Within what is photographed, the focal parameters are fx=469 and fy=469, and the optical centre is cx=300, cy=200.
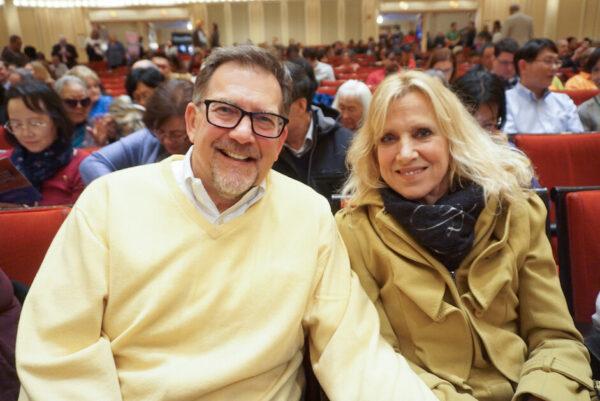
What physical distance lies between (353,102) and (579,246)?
205 centimetres

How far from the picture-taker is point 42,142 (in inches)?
91.8

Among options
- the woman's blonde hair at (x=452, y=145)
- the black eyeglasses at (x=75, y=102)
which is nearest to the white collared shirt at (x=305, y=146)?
the woman's blonde hair at (x=452, y=145)

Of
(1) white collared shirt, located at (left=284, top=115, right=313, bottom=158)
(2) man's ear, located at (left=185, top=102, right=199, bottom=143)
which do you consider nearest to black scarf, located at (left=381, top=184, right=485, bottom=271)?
(2) man's ear, located at (left=185, top=102, right=199, bottom=143)

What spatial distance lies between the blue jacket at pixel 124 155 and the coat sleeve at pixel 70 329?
115cm

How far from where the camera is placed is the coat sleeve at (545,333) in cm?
123

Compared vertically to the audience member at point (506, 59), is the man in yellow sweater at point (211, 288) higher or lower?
lower

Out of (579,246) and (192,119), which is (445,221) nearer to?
(579,246)

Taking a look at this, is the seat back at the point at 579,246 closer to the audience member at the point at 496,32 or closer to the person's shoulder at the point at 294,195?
the person's shoulder at the point at 294,195

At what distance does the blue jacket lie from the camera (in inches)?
91.2

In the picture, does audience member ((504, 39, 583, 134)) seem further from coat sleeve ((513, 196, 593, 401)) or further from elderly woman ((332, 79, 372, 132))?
coat sleeve ((513, 196, 593, 401))

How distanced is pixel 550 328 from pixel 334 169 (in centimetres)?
141

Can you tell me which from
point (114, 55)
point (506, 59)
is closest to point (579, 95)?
point (506, 59)

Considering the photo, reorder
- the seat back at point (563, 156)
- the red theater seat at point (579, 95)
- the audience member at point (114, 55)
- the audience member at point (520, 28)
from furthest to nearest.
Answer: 1. the audience member at point (114, 55)
2. the audience member at point (520, 28)
3. the red theater seat at point (579, 95)
4. the seat back at point (563, 156)

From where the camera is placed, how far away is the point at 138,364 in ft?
3.98
